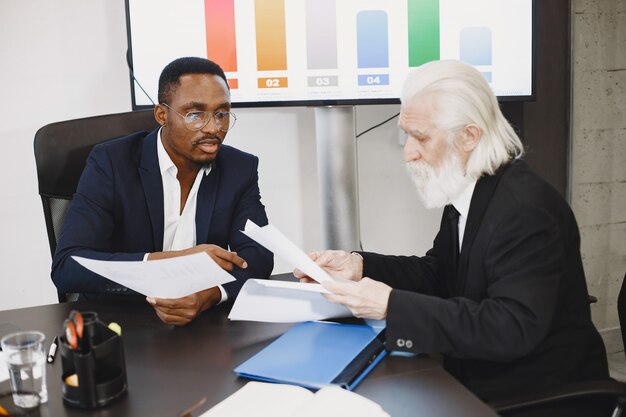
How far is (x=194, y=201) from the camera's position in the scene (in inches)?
84.5

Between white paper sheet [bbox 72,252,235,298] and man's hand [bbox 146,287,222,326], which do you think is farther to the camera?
man's hand [bbox 146,287,222,326]

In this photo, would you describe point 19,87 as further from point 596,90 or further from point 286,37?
point 596,90

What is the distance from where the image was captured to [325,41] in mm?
2645

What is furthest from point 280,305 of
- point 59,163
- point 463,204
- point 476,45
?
point 476,45

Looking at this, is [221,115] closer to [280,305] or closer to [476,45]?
[280,305]

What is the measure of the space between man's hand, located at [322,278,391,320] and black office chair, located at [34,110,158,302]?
1.11 metres

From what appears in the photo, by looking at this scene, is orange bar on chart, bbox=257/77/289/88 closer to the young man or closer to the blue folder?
the young man

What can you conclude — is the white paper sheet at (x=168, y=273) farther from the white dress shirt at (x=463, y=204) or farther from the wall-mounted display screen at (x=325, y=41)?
the wall-mounted display screen at (x=325, y=41)

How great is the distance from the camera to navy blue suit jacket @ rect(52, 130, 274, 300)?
6.18 ft

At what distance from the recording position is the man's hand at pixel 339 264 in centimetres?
171

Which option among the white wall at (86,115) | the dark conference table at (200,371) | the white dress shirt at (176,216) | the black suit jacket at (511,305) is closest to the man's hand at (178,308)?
the dark conference table at (200,371)

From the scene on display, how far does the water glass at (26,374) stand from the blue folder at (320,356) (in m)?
0.34

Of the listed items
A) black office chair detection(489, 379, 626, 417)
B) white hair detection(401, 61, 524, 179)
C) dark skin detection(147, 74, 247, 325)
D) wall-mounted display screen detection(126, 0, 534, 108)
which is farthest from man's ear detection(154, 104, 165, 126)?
black office chair detection(489, 379, 626, 417)

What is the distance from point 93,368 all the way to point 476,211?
0.86 metres
